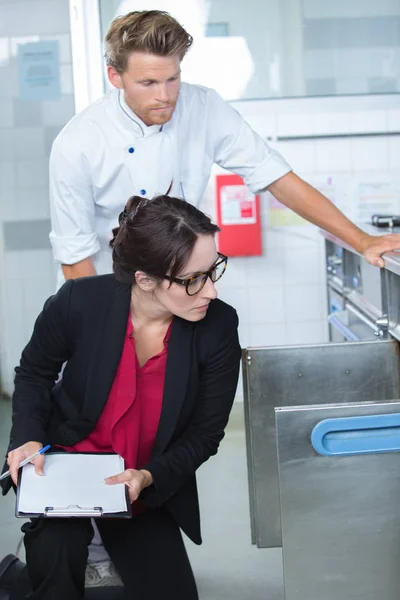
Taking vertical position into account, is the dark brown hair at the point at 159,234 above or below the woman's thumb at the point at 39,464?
above

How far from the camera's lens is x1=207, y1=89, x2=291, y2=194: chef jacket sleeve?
2334 millimetres

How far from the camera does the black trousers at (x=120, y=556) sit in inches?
64.9

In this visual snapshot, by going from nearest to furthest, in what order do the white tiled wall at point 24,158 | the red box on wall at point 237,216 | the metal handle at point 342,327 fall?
the metal handle at point 342,327 → the white tiled wall at point 24,158 → the red box on wall at point 237,216

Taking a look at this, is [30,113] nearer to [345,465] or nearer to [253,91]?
[253,91]

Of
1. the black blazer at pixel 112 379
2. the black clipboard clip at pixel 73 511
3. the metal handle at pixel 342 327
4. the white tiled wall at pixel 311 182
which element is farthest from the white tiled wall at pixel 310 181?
the black clipboard clip at pixel 73 511

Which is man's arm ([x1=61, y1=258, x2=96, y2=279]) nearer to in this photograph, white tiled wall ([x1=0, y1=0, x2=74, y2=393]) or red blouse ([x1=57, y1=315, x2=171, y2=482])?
red blouse ([x1=57, y1=315, x2=171, y2=482])

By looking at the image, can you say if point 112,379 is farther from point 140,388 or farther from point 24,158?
point 24,158

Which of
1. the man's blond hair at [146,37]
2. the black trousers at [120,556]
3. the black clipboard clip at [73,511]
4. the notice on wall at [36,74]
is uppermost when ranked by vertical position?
the notice on wall at [36,74]

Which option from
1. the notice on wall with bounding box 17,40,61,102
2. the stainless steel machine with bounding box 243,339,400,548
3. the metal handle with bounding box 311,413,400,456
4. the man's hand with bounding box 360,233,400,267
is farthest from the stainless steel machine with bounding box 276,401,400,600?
the notice on wall with bounding box 17,40,61,102

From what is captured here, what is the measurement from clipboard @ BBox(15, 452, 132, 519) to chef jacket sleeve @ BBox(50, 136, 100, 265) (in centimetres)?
67

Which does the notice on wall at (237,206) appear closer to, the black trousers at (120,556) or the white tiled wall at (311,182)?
the white tiled wall at (311,182)

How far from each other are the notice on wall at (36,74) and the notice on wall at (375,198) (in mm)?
1549

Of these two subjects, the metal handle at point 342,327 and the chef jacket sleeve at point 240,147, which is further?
the metal handle at point 342,327

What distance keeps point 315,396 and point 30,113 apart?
1571mm
